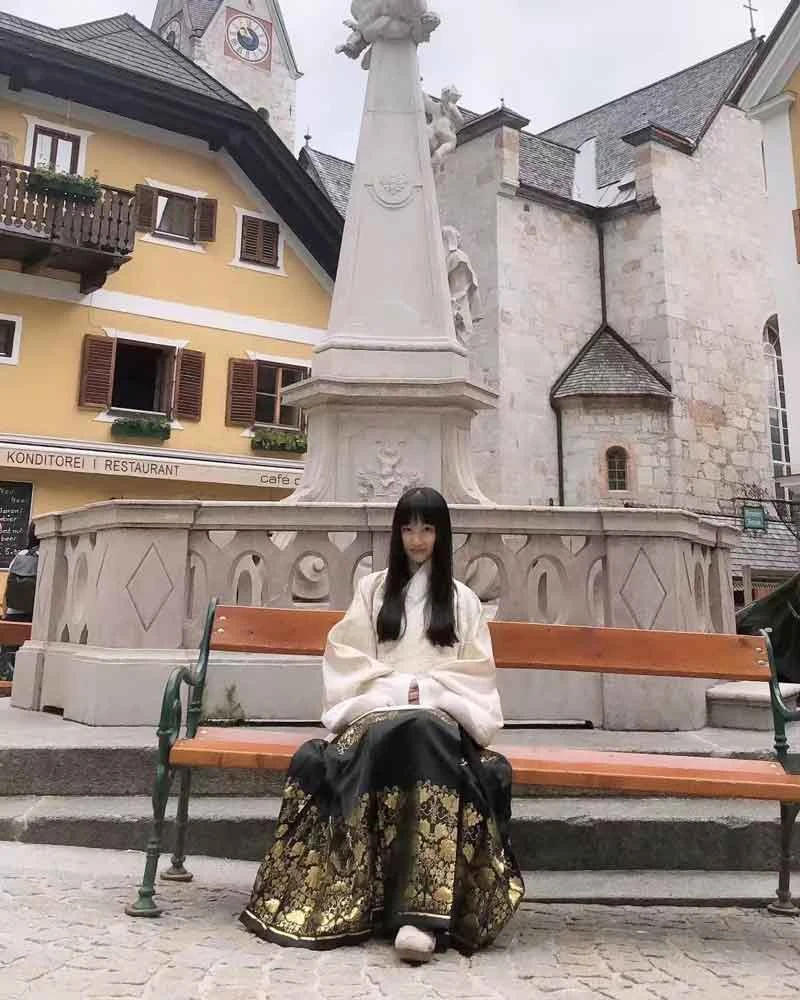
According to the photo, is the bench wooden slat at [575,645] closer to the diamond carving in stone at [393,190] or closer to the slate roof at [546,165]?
the diamond carving in stone at [393,190]

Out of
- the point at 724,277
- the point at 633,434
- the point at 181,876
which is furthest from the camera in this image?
the point at 724,277

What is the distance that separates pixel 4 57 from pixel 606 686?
1534cm

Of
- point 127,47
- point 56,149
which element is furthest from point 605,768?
point 127,47

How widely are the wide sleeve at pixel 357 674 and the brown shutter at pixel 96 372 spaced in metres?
13.8

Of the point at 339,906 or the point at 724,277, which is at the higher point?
the point at 724,277

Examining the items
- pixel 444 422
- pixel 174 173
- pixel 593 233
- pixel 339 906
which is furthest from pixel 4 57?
pixel 339 906

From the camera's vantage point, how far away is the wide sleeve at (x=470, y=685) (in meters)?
2.95

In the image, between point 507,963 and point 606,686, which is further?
point 606,686

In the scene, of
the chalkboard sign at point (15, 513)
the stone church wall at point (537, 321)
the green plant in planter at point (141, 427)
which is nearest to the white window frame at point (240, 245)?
the green plant in planter at point (141, 427)

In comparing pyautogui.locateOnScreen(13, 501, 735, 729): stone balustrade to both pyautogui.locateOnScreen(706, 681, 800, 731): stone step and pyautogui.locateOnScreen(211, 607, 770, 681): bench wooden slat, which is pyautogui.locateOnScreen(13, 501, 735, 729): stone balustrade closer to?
pyautogui.locateOnScreen(706, 681, 800, 731): stone step

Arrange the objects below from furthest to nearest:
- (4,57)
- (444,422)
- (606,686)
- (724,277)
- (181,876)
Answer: (724,277)
(4,57)
(444,422)
(606,686)
(181,876)

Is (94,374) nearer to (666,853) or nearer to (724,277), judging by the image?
(666,853)

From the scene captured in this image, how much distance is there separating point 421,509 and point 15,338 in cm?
1404

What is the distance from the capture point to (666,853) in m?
3.53
